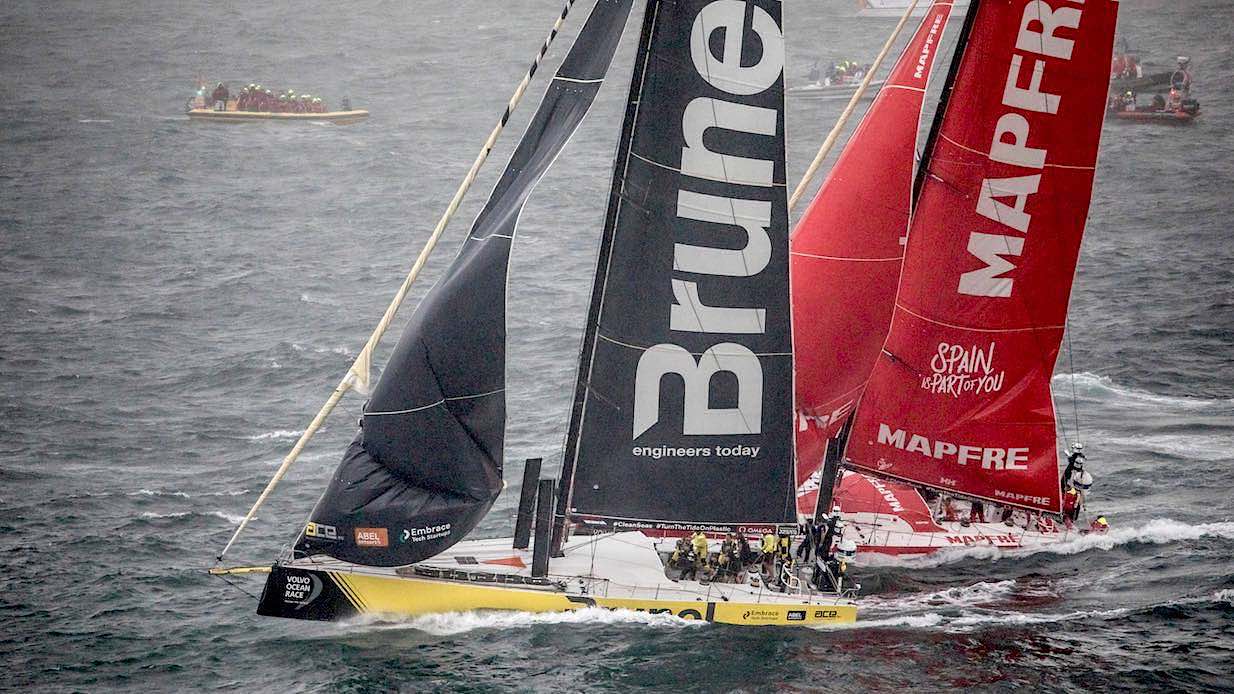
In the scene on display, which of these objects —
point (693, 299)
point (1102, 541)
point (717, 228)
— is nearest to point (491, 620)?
point (693, 299)

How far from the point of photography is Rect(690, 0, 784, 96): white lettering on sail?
106ft

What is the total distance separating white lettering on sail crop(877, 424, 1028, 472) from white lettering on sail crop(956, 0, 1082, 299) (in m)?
4.41

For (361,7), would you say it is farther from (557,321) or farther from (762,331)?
(762,331)

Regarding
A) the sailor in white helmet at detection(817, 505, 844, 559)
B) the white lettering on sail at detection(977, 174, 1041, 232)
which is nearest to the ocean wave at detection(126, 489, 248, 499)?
the sailor in white helmet at detection(817, 505, 844, 559)

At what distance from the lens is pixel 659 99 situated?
32.8 metres

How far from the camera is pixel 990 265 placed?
1507 inches

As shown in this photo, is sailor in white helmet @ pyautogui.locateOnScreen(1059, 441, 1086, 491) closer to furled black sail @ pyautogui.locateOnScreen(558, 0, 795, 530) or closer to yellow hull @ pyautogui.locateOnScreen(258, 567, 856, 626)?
yellow hull @ pyautogui.locateOnScreen(258, 567, 856, 626)

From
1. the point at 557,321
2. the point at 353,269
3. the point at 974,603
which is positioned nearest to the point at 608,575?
the point at 974,603

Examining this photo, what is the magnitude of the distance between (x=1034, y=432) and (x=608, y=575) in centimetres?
1268

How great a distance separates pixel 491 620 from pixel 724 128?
42.6 feet

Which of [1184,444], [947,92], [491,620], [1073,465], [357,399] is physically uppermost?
[947,92]

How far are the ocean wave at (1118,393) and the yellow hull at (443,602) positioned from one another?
23.1m

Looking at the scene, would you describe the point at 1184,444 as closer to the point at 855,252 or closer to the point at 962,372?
Answer: the point at 962,372

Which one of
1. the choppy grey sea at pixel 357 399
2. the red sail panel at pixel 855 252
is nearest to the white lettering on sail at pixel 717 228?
the red sail panel at pixel 855 252
